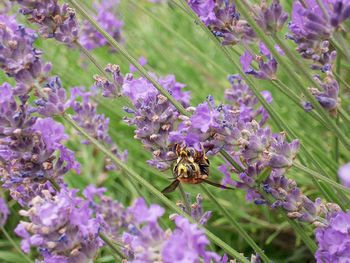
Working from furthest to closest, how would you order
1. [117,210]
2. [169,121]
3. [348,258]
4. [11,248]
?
[11,248]
[117,210]
[169,121]
[348,258]

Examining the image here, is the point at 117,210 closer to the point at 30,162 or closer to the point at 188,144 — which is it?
the point at 30,162

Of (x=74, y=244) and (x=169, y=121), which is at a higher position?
(x=169, y=121)

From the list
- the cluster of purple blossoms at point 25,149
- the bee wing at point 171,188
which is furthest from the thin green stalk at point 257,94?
A: the cluster of purple blossoms at point 25,149

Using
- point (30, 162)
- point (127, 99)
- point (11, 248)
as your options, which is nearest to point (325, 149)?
point (127, 99)

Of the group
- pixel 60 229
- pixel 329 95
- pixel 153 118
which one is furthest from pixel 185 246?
pixel 329 95

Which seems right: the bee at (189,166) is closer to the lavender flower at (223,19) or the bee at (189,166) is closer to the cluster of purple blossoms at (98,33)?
the lavender flower at (223,19)

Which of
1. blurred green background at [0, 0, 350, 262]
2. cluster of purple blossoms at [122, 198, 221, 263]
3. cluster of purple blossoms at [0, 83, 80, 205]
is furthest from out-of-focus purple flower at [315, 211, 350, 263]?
cluster of purple blossoms at [0, 83, 80, 205]
